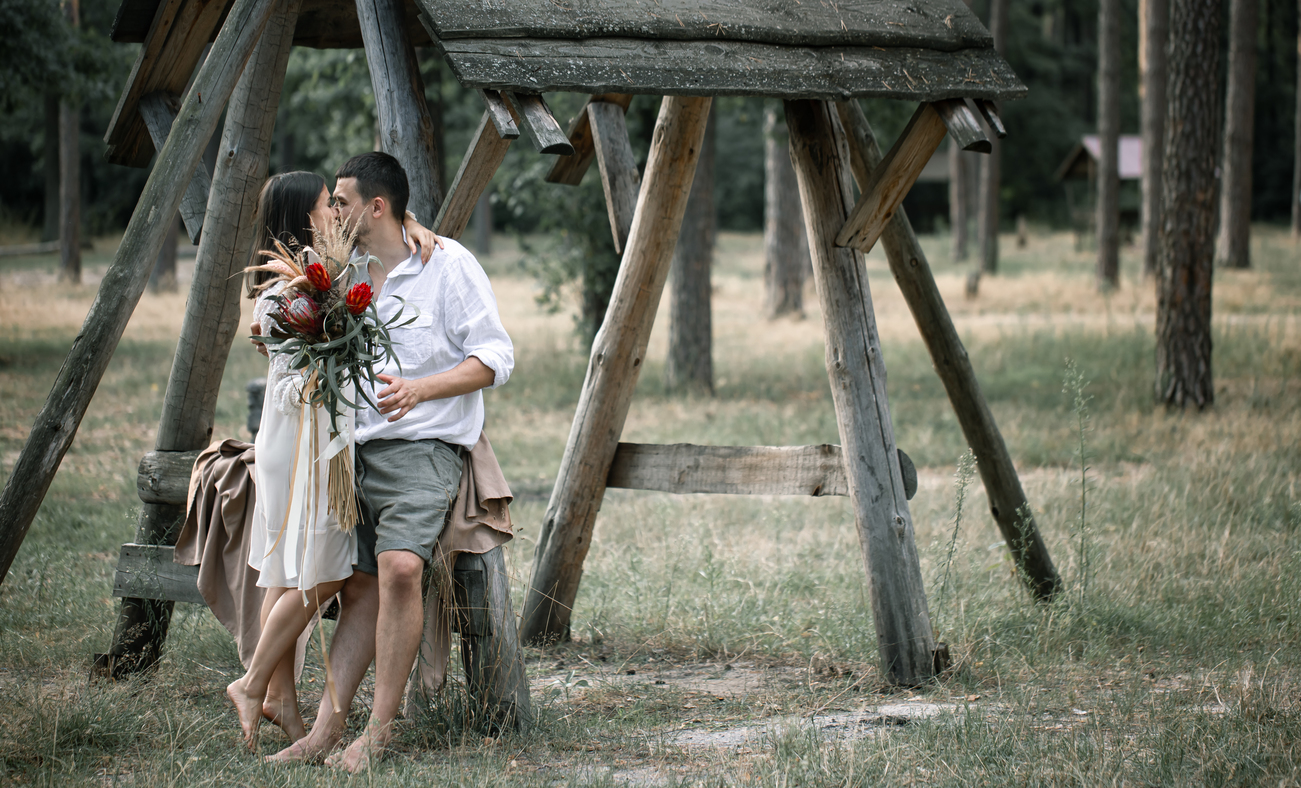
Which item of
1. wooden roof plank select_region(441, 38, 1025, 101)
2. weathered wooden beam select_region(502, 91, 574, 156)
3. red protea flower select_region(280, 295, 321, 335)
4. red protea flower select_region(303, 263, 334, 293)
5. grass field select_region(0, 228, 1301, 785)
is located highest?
wooden roof plank select_region(441, 38, 1025, 101)

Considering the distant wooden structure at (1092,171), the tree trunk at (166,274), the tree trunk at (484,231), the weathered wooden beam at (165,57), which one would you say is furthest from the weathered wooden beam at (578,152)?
the tree trunk at (484,231)

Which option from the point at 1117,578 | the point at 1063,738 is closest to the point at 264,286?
the point at 1063,738

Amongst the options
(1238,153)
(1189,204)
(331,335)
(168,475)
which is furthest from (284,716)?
(1238,153)

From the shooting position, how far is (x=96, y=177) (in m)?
39.0

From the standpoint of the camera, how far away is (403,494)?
330cm

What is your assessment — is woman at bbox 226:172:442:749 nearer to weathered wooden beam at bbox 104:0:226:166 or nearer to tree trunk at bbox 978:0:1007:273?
weathered wooden beam at bbox 104:0:226:166

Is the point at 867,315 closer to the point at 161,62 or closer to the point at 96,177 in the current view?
the point at 161,62

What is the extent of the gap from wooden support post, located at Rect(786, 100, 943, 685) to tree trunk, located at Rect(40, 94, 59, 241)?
2488cm

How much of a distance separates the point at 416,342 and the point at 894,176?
6.33 feet

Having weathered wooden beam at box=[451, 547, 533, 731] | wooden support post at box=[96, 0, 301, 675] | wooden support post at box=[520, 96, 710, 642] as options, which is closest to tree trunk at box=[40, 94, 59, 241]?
wooden support post at box=[96, 0, 301, 675]

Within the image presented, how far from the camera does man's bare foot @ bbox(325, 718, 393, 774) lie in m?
3.14

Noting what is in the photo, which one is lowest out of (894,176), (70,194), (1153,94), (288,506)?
(288,506)

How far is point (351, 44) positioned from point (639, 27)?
1.91 m

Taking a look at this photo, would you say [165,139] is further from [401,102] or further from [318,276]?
[318,276]
